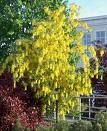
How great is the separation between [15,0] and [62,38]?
878 centimetres

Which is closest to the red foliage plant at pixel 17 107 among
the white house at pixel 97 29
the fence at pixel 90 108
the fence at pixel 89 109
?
the fence at pixel 89 109

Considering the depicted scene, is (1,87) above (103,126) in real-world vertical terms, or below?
above

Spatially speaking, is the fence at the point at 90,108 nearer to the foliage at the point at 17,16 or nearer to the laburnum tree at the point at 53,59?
the laburnum tree at the point at 53,59

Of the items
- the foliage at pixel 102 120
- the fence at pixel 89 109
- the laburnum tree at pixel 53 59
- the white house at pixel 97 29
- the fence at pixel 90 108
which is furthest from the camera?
the white house at pixel 97 29

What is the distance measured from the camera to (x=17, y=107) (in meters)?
14.5

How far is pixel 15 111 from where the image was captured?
14.5 metres

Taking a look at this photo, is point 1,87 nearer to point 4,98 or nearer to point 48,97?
point 4,98

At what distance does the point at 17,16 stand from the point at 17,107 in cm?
696

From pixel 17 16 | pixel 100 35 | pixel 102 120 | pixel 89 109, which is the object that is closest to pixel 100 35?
pixel 100 35

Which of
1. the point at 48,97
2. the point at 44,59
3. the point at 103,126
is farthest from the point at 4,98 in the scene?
the point at 103,126

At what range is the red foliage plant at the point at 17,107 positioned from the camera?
14453 millimetres

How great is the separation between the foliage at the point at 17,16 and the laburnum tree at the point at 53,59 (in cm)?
742

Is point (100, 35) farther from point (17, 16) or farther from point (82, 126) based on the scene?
point (82, 126)

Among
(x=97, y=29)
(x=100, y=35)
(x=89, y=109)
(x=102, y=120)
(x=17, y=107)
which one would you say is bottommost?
(x=102, y=120)
